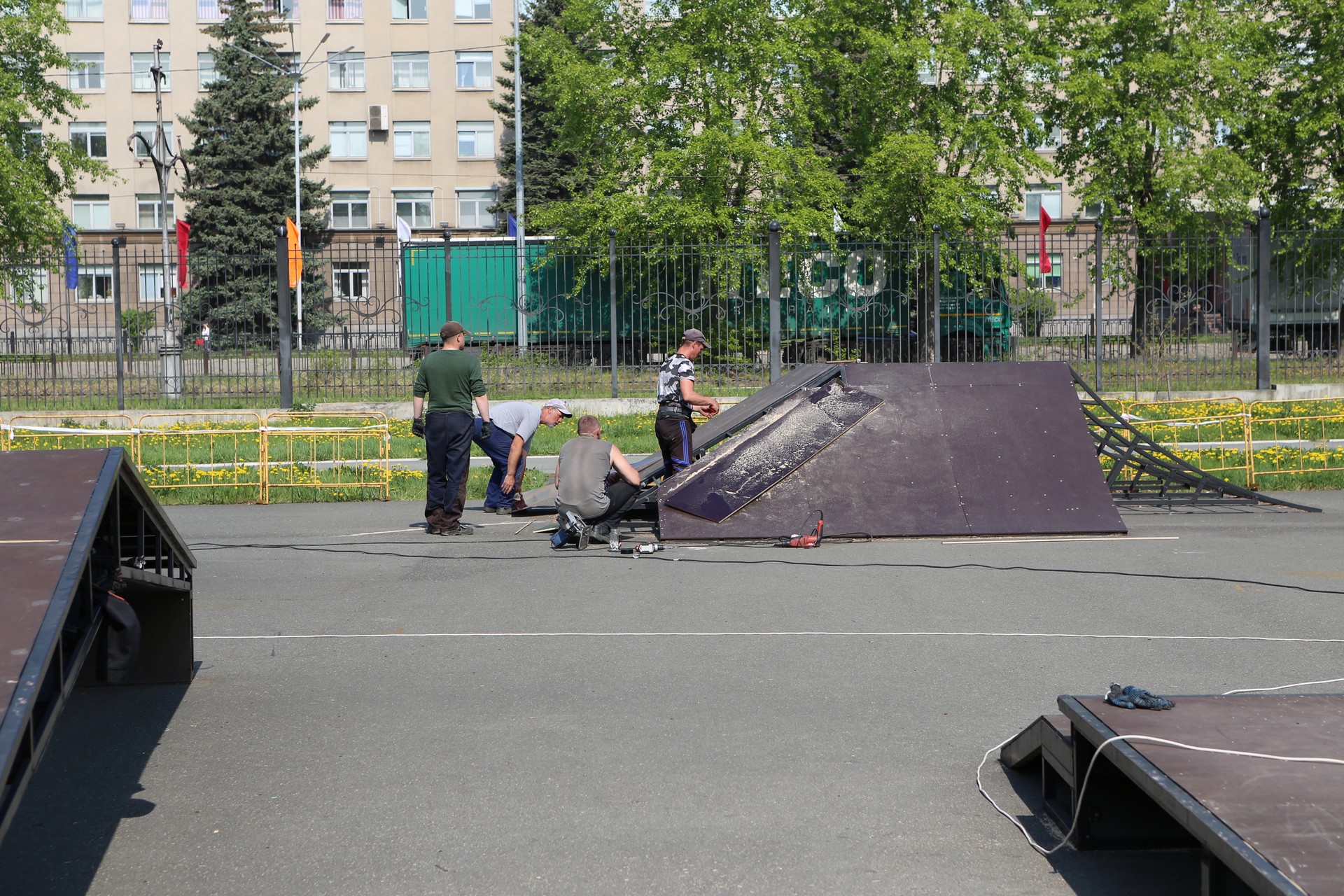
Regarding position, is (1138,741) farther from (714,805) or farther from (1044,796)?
(714,805)

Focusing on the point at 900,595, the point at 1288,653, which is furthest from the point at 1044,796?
the point at 900,595

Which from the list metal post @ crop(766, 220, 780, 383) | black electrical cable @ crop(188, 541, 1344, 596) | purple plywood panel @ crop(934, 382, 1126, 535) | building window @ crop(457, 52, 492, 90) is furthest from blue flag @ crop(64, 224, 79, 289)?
building window @ crop(457, 52, 492, 90)

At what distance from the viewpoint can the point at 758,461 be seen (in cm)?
1133

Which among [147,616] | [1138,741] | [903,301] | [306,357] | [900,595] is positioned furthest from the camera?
[903,301]

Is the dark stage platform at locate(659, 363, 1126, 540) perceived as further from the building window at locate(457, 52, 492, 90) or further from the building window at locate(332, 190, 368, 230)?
the building window at locate(332, 190, 368, 230)

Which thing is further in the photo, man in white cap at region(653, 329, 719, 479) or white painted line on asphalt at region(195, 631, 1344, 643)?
man in white cap at region(653, 329, 719, 479)

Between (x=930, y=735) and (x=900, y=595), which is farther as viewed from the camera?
(x=900, y=595)

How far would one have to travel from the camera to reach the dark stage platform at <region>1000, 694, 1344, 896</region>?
10.5ft

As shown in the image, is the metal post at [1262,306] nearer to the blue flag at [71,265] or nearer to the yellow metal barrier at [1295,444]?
the yellow metal barrier at [1295,444]

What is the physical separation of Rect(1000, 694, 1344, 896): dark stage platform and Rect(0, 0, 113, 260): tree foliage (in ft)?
92.1

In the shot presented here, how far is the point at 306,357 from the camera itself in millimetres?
20500

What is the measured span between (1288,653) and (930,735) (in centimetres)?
260

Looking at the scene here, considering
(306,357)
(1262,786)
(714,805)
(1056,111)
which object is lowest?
(714,805)

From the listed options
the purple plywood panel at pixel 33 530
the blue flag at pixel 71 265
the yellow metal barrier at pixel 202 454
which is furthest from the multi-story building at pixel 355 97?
the purple plywood panel at pixel 33 530
